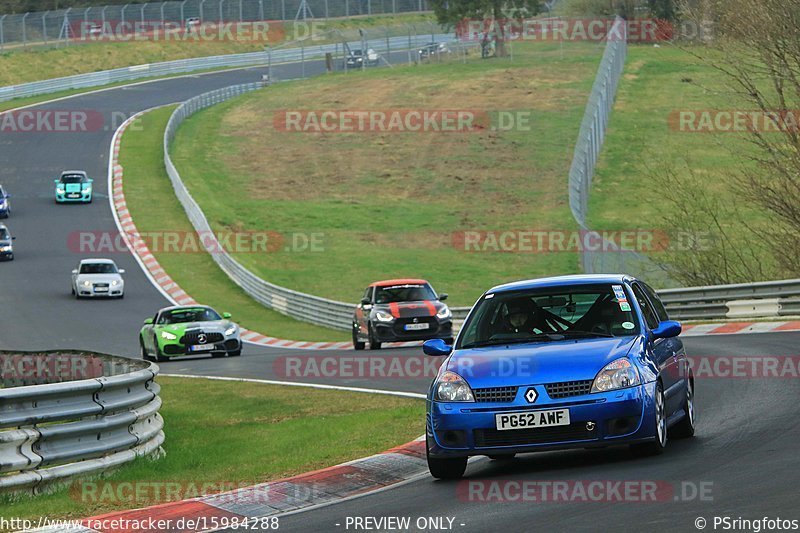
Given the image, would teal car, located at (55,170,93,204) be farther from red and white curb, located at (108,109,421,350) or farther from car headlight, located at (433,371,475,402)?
car headlight, located at (433,371,475,402)

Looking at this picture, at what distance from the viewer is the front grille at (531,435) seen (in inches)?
387

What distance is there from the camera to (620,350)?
10211 mm

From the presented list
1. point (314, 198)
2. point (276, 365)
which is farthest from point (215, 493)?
point (314, 198)

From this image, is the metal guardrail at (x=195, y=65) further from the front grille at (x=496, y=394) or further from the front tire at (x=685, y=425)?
the front grille at (x=496, y=394)

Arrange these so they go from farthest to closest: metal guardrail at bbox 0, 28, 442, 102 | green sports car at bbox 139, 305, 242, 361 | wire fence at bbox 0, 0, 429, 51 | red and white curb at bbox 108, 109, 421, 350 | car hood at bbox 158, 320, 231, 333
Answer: wire fence at bbox 0, 0, 429, 51
metal guardrail at bbox 0, 28, 442, 102
red and white curb at bbox 108, 109, 421, 350
car hood at bbox 158, 320, 231, 333
green sports car at bbox 139, 305, 242, 361

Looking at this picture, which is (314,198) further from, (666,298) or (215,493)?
(215,493)

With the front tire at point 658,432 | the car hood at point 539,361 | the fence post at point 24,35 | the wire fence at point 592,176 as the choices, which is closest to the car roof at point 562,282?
Answer: the car hood at point 539,361

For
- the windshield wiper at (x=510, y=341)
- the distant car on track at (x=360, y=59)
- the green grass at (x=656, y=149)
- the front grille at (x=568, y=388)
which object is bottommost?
the green grass at (x=656, y=149)

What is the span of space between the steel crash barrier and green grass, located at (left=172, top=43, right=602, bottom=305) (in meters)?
27.2

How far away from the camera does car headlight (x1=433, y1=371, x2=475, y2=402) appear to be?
10078 mm

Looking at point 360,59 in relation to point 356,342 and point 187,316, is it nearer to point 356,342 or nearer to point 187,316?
point 187,316

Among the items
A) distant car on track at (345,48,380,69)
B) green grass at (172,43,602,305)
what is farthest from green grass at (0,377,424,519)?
distant car on track at (345,48,380,69)

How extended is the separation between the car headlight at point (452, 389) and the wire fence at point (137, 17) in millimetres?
87709

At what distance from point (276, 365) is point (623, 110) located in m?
44.2
